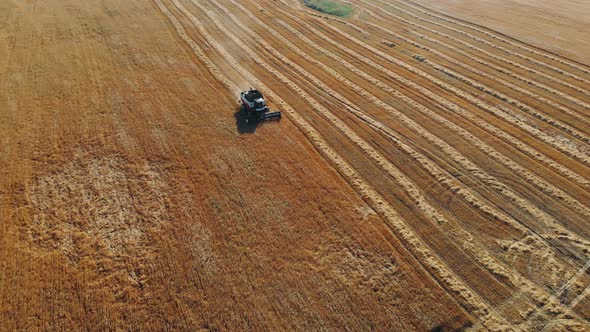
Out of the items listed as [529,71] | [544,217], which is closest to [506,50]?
[529,71]

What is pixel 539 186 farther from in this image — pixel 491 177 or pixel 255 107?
pixel 255 107

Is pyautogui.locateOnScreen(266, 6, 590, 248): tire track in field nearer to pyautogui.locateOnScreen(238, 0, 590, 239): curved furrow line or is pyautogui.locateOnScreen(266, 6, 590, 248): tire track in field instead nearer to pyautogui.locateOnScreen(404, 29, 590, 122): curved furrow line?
pyautogui.locateOnScreen(238, 0, 590, 239): curved furrow line

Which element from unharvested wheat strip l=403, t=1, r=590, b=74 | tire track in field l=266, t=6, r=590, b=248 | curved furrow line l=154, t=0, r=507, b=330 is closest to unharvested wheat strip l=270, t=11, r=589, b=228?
tire track in field l=266, t=6, r=590, b=248

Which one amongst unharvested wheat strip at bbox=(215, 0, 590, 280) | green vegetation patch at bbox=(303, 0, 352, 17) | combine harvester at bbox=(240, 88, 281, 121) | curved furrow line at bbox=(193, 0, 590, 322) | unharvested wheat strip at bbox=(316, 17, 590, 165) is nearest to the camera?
curved furrow line at bbox=(193, 0, 590, 322)

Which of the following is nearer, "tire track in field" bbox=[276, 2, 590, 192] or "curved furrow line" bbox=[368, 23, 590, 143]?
"tire track in field" bbox=[276, 2, 590, 192]

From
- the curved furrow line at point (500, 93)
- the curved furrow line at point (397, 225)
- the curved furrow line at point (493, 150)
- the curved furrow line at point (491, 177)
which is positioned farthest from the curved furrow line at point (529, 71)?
the curved furrow line at point (397, 225)

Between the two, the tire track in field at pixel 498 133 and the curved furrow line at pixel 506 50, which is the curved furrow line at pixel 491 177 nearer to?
the tire track in field at pixel 498 133

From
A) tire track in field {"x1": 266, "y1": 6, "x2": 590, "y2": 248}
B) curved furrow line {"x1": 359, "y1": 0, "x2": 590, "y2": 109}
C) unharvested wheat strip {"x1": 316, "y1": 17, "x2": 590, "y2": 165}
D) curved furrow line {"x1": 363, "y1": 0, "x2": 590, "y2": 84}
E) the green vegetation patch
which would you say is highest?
curved furrow line {"x1": 363, "y1": 0, "x2": 590, "y2": 84}

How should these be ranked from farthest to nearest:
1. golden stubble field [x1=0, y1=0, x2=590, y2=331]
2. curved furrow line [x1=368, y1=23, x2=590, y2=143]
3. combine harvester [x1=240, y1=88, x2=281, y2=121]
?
curved furrow line [x1=368, y1=23, x2=590, y2=143] < combine harvester [x1=240, y1=88, x2=281, y2=121] < golden stubble field [x1=0, y1=0, x2=590, y2=331]
